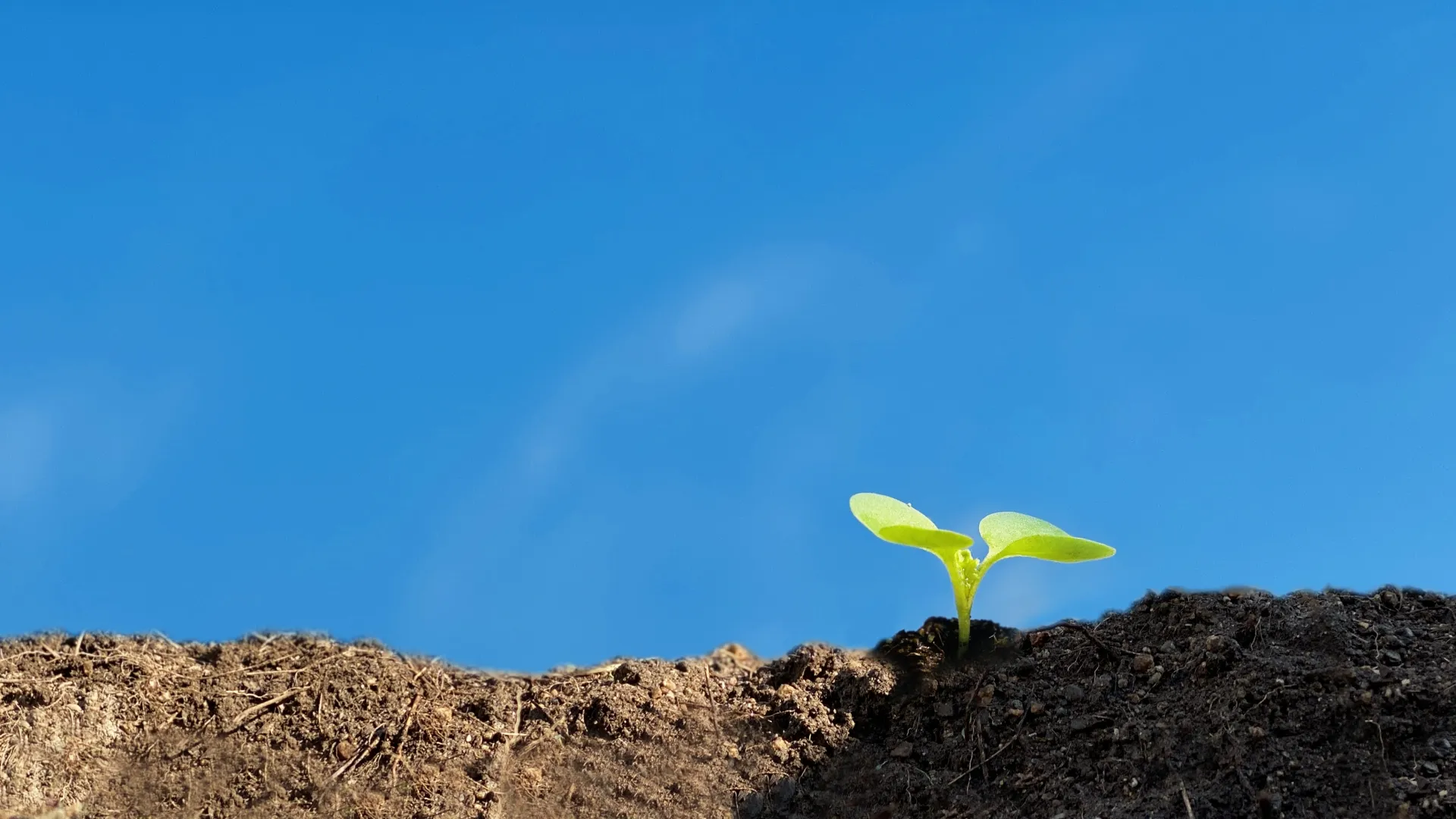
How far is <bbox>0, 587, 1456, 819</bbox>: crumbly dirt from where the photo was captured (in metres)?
3.27

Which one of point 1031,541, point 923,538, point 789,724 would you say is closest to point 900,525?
point 923,538

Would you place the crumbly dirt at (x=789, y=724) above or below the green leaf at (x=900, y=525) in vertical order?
below

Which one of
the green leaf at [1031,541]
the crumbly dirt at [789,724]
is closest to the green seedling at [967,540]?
the green leaf at [1031,541]

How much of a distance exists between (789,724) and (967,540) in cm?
90

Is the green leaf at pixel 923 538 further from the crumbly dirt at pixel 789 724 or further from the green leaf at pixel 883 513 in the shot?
the crumbly dirt at pixel 789 724

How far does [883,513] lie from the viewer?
3.86 meters

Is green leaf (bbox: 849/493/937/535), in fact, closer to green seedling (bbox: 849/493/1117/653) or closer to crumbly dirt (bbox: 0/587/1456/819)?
green seedling (bbox: 849/493/1117/653)

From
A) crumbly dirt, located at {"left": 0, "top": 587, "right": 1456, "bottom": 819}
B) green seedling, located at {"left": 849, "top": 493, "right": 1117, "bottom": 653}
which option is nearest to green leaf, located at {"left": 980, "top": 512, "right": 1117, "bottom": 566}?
green seedling, located at {"left": 849, "top": 493, "right": 1117, "bottom": 653}

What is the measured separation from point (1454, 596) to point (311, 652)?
4.12m

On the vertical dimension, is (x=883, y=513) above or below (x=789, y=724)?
above

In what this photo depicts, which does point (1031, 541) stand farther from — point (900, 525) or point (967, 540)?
point (900, 525)

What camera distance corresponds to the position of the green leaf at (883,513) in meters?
3.79

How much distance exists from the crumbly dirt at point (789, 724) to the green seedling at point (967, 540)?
0.32m

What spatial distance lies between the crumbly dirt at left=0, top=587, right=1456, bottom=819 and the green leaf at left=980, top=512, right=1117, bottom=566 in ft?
1.46
